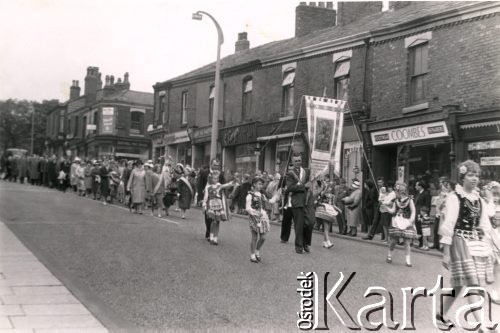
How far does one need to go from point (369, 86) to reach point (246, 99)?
877 centimetres

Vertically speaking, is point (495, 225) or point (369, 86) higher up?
point (369, 86)

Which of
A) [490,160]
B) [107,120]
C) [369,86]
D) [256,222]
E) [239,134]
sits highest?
[107,120]

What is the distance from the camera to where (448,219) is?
6.49 metres

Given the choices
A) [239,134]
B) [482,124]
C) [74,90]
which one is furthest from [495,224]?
[74,90]

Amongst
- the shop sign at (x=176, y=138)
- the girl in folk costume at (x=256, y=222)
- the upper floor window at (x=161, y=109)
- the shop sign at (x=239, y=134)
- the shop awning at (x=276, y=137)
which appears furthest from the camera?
the upper floor window at (x=161, y=109)

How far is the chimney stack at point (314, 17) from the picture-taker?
27.5 metres

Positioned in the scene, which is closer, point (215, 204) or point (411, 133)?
point (215, 204)

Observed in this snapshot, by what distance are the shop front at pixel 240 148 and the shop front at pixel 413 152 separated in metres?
7.26

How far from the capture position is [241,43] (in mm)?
35156

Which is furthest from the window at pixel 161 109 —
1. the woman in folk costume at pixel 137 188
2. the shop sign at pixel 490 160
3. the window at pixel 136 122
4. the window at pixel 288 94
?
the shop sign at pixel 490 160

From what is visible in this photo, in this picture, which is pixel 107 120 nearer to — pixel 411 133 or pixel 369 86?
pixel 369 86

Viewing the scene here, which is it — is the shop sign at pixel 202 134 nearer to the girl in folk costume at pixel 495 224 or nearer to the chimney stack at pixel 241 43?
the chimney stack at pixel 241 43

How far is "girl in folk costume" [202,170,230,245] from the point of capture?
12.0 metres

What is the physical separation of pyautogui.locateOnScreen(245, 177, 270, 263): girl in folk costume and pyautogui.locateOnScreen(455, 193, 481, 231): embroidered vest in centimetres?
432
